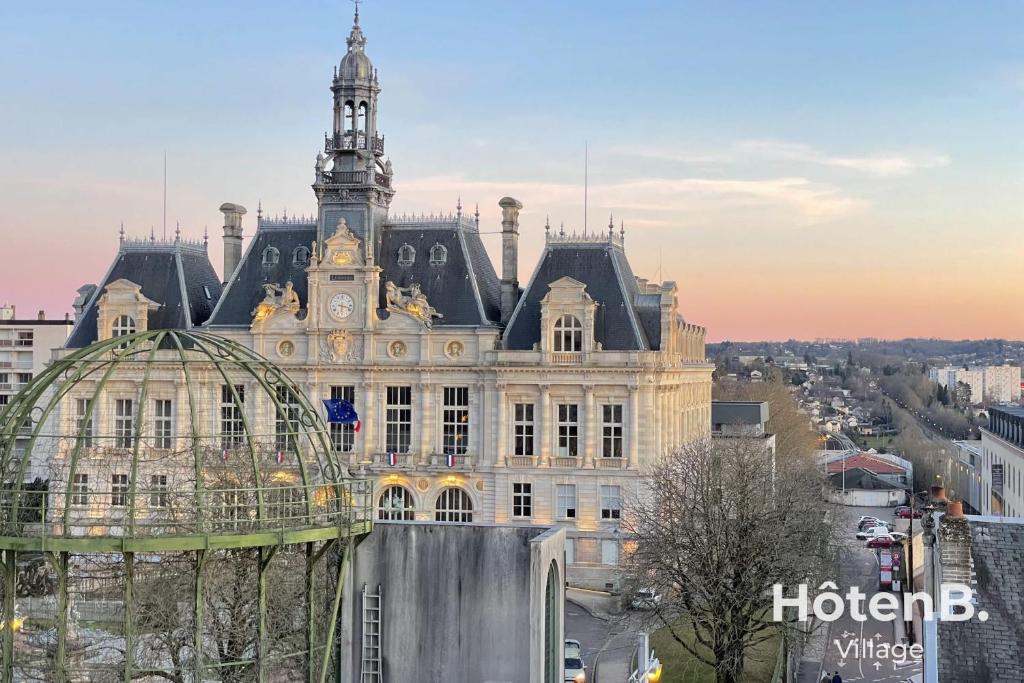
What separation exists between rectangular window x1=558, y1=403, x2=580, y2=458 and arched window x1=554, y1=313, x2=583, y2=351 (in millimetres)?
3345

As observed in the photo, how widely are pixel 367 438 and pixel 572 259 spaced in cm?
1619

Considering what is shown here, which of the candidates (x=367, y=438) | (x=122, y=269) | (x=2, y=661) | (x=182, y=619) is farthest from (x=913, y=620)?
(x=122, y=269)

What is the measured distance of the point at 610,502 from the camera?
7906 cm

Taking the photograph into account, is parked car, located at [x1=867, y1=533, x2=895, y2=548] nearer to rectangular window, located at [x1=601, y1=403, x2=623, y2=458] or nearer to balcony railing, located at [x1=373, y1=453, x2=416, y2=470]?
rectangular window, located at [x1=601, y1=403, x2=623, y2=458]

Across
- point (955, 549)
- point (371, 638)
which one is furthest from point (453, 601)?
point (955, 549)

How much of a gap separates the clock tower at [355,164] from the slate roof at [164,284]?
32.2ft

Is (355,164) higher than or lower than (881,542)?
higher

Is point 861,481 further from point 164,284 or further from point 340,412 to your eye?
point 164,284

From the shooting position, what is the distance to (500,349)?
82188mm

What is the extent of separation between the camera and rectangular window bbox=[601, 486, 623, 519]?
259ft

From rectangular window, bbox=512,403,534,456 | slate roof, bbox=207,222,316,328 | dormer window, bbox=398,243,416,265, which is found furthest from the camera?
slate roof, bbox=207,222,316,328

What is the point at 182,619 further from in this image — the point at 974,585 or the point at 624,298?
the point at 624,298

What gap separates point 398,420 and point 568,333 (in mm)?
11557

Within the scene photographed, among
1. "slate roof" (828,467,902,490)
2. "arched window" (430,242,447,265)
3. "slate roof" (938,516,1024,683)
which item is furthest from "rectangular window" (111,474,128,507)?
"slate roof" (828,467,902,490)
